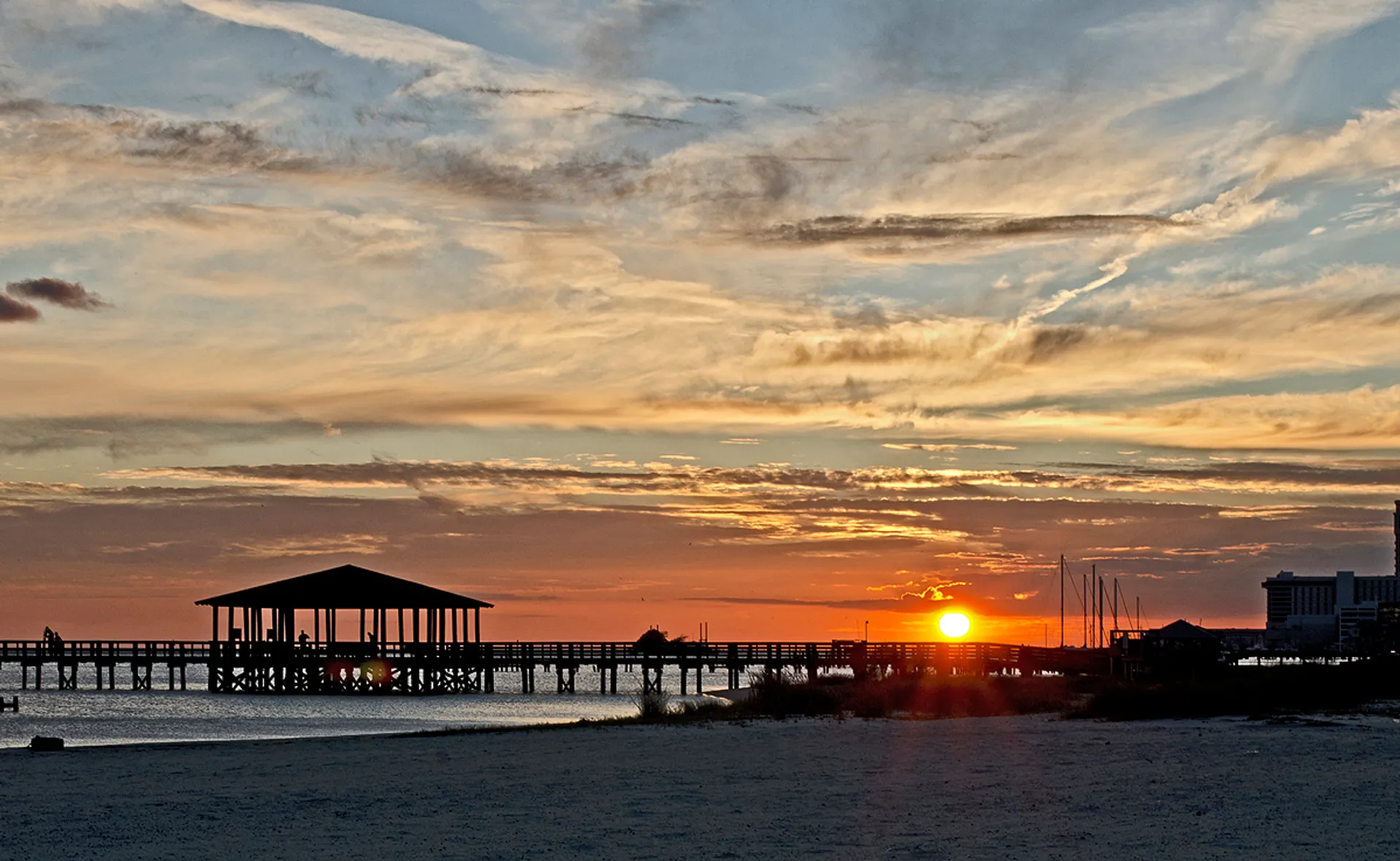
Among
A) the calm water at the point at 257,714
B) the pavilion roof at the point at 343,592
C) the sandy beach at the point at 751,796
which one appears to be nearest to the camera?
the sandy beach at the point at 751,796

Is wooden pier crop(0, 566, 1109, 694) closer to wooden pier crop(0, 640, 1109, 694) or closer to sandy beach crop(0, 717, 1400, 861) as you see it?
wooden pier crop(0, 640, 1109, 694)

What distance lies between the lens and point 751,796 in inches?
724

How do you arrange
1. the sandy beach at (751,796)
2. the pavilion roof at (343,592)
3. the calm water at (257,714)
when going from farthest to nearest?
the pavilion roof at (343,592), the calm water at (257,714), the sandy beach at (751,796)

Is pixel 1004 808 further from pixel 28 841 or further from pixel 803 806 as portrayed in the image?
pixel 28 841

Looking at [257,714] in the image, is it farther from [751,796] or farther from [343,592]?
[751,796]

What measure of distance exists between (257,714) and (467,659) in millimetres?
18995

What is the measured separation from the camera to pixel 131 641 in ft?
273

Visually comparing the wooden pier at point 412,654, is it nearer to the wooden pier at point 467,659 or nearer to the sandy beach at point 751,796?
the wooden pier at point 467,659

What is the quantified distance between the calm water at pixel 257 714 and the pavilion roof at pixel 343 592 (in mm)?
4255

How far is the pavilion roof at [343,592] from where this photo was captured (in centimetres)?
6656

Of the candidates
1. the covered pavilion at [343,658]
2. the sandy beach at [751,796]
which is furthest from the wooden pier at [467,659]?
the sandy beach at [751,796]

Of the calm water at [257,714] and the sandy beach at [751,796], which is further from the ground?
the sandy beach at [751,796]

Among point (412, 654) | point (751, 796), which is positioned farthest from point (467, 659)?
point (751, 796)

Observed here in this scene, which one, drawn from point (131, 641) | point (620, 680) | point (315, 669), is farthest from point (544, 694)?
point (620, 680)
